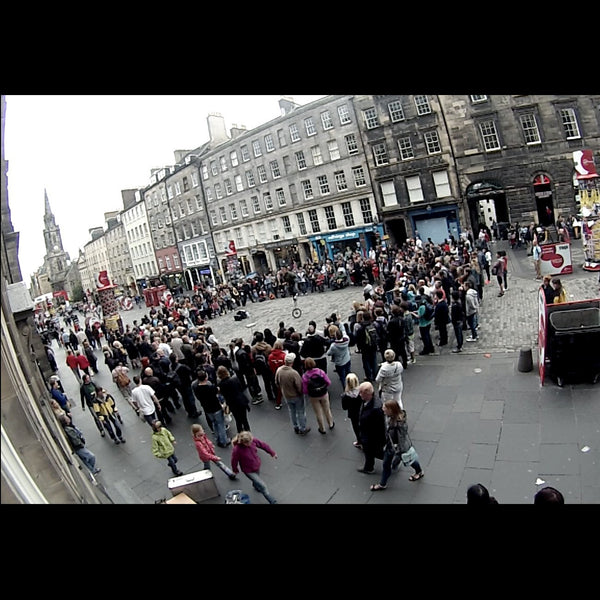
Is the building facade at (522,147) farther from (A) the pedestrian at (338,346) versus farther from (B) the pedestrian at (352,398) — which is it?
(B) the pedestrian at (352,398)

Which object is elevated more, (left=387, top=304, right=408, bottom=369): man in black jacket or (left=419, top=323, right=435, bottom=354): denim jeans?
(left=387, top=304, right=408, bottom=369): man in black jacket

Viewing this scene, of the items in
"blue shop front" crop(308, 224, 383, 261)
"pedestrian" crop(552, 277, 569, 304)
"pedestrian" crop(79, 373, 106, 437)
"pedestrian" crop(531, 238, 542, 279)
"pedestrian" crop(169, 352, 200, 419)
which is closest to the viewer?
"pedestrian" crop(79, 373, 106, 437)

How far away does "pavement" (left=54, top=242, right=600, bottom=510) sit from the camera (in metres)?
4.83

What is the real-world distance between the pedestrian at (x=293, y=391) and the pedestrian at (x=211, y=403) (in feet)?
3.41

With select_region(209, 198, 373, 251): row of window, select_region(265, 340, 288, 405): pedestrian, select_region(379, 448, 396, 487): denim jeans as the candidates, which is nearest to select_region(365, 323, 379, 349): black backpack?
select_region(265, 340, 288, 405): pedestrian

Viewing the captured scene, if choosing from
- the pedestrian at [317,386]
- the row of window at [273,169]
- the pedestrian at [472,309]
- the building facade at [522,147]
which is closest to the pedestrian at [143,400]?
the pedestrian at [317,386]

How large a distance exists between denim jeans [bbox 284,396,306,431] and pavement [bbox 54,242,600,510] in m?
0.22

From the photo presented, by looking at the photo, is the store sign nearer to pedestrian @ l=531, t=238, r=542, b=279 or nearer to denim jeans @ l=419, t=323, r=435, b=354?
pedestrian @ l=531, t=238, r=542, b=279

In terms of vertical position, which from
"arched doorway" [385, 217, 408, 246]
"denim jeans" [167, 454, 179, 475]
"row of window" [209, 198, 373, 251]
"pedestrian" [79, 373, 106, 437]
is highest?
"row of window" [209, 198, 373, 251]

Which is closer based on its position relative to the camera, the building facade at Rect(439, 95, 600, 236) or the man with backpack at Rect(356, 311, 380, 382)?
the man with backpack at Rect(356, 311, 380, 382)
